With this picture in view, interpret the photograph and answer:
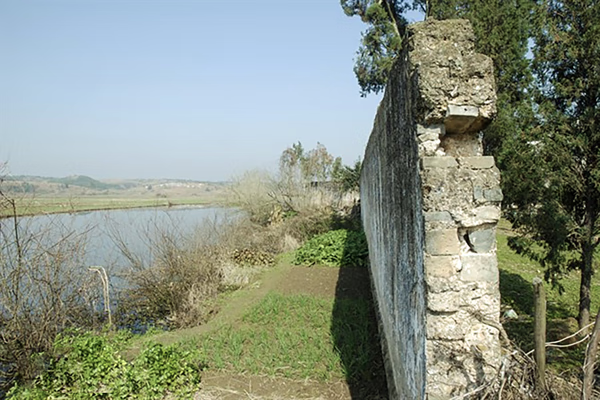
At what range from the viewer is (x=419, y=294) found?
8.34 ft

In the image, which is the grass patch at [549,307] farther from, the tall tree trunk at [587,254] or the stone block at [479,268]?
the stone block at [479,268]

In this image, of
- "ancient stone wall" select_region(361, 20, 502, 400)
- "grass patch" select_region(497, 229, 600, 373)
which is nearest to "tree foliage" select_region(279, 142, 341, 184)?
"grass patch" select_region(497, 229, 600, 373)

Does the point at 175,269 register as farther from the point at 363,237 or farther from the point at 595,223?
the point at 595,223

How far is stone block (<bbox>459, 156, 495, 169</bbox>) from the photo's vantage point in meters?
2.38

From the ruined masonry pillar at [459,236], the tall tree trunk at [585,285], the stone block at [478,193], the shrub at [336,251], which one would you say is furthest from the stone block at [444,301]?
the shrub at [336,251]

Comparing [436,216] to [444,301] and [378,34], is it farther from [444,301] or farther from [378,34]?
[378,34]

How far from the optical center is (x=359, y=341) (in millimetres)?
6027

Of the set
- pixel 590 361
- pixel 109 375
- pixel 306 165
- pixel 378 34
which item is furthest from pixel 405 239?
pixel 306 165

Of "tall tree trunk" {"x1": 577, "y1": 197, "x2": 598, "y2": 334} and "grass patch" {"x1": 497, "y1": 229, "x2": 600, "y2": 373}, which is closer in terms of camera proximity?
"grass patch" {"x1": 497, "y1": 229, "x2": 600, "y2": 373}

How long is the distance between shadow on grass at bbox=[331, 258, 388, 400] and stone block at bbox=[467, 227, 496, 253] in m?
3.04

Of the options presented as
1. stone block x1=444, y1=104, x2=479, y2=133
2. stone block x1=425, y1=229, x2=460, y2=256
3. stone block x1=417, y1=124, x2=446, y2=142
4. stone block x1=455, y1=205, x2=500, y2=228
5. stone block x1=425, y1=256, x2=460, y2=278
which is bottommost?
stone block x1=425, y1=256, x2=460, y2=278

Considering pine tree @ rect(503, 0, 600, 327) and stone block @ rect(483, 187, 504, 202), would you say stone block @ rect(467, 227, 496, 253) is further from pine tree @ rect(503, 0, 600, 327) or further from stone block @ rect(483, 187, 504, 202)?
pine tree @ rect(503, 0, 600, 327)

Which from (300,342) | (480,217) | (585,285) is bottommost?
(300,342)

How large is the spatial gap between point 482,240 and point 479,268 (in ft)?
0.57
